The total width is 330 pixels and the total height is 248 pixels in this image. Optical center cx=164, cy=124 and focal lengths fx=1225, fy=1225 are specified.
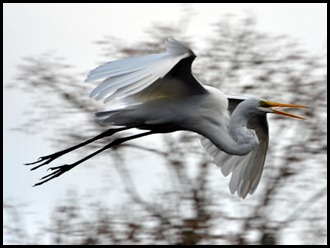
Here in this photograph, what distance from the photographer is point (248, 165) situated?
322 inches

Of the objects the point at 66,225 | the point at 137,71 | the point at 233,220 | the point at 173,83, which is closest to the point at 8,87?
the point at 66,225

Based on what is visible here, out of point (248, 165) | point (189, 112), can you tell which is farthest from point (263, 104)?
point (248, 165)

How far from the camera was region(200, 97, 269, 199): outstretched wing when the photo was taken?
320 inches

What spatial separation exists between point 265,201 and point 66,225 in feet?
4.96

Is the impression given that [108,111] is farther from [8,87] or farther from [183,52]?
[8,87]

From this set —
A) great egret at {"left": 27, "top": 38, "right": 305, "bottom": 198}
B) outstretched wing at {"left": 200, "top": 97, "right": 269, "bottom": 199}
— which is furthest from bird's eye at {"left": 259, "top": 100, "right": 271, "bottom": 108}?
outstretched wing at {"left": 200, "top": 97, "right": 269, "bottom": 199}

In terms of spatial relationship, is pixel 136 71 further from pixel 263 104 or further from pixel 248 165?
pixel 248 165

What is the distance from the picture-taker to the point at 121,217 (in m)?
9.16

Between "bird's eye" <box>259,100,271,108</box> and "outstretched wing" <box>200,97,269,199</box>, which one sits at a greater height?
"bird's eye" <box>259,100,271,108</box>

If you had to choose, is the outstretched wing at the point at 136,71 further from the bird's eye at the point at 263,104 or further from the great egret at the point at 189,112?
the bird's eye at the point at 263,104

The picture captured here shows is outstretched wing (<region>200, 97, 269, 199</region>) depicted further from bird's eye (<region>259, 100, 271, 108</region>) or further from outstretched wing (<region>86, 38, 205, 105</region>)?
outstretched wing (<region>86, 38, 205, 105</region>)

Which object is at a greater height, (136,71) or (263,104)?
(136,71)

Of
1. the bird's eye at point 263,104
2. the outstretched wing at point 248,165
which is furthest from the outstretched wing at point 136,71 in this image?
the outstretched wing at point 248,165

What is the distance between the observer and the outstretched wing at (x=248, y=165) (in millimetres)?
8141
